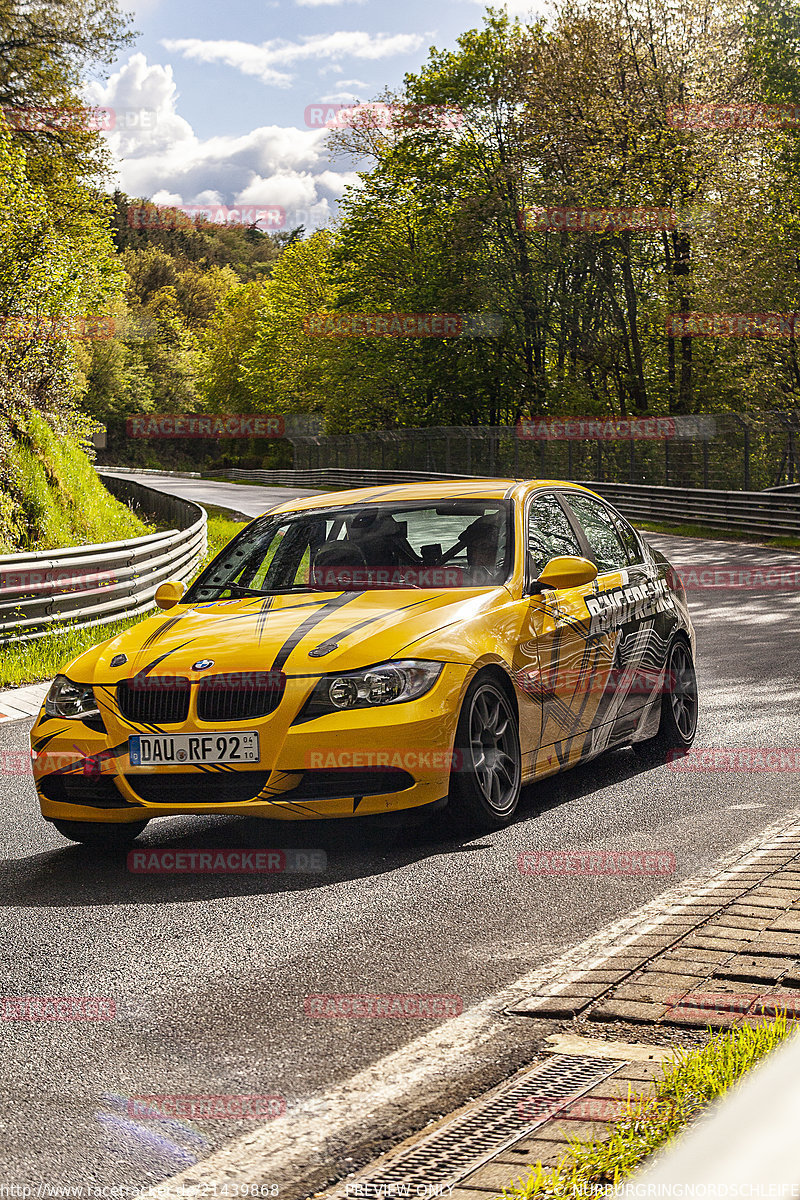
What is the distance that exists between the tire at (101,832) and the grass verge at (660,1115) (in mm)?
3276

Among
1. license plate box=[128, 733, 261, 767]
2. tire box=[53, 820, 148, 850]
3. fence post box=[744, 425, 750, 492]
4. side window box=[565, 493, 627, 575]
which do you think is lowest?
tire box=[53, 820, 148, 850]

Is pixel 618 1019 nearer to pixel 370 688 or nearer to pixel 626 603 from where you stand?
pixel 370 688

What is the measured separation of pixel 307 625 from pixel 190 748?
0.80 metres

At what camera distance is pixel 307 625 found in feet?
19.7

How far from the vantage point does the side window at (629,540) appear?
8086 mm

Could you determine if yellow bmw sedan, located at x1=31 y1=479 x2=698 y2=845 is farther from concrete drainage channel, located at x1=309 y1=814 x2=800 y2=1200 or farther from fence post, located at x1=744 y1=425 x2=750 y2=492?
fence post, located at x1=744 y1=425 x2=750 y2=492

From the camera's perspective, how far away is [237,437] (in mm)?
105188

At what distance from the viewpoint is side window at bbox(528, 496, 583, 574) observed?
710 centimetres

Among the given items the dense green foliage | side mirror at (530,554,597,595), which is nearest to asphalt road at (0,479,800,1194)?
side mirror at (530,554,597,595)

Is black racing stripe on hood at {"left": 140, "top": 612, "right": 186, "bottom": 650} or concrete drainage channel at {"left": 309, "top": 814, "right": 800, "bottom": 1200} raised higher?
black racing stripe on hood at {"left": 140, "top": 612, "right": 186, "bottom": 650}

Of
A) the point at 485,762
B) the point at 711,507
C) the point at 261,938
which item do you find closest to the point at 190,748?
the point at 261,938

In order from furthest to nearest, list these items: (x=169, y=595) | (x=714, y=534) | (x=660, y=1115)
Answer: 1. (x=714, y=534)
2. (x=169, y=595)
3. (x=660, y=1115)

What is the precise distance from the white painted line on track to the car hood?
5.54 ft

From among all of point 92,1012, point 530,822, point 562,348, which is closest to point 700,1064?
point 92,1012
